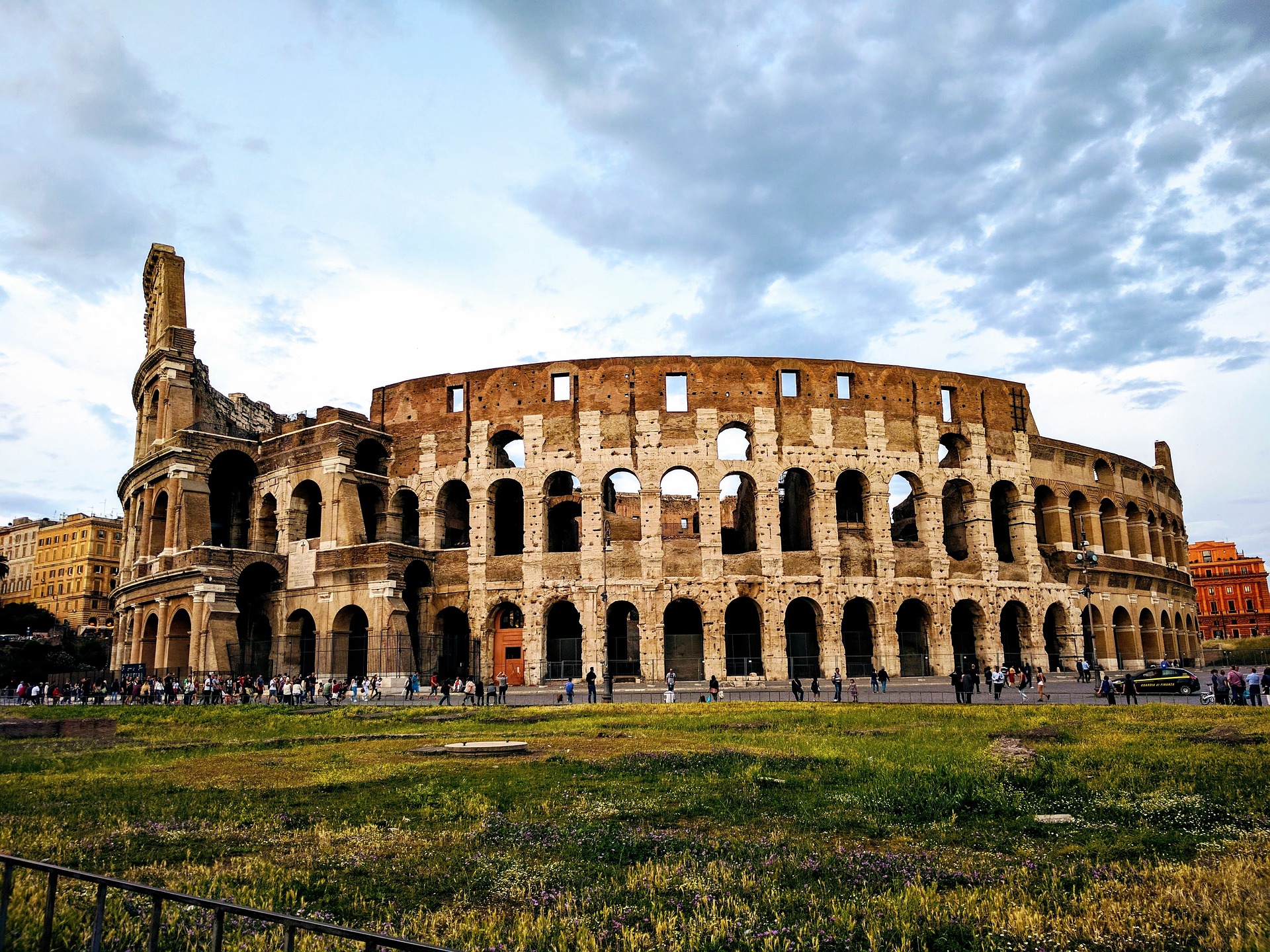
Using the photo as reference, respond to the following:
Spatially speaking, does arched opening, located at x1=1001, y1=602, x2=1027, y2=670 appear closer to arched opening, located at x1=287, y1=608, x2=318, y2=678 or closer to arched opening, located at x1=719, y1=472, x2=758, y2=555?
arched opening, located at x1=719, y1=472, x2=758, y2=555

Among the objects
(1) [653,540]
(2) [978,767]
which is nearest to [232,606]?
(1) [653,540]

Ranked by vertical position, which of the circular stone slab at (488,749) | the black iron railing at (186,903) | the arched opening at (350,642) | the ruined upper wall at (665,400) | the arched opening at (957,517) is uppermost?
the ruined upper wall at (665,400)

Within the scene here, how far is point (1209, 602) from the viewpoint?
106 metres

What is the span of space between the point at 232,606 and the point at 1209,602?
4369 inches

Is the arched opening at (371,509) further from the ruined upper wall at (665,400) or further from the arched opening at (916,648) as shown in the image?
the arched opening at (916,648)

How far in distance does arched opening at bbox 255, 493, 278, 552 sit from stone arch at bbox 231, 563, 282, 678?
1727mm

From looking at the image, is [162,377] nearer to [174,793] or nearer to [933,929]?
[174,793]

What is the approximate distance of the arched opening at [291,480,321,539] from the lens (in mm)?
42156

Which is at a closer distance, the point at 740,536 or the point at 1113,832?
the point at 1113,832

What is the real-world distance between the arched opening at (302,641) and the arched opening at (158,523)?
7.81 meters

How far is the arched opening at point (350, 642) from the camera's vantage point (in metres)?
39.2

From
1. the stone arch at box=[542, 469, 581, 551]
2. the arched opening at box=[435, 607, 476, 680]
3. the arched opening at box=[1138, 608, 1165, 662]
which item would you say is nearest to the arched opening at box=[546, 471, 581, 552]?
the stone arch at box=[542, 469, 581, 551]

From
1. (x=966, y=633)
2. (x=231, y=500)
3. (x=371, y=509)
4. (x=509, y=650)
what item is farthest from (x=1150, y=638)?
(x=231, y=500)

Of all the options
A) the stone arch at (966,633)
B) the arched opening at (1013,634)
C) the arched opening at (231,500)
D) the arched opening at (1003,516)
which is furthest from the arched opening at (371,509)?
the arched opening at (1013,634)
